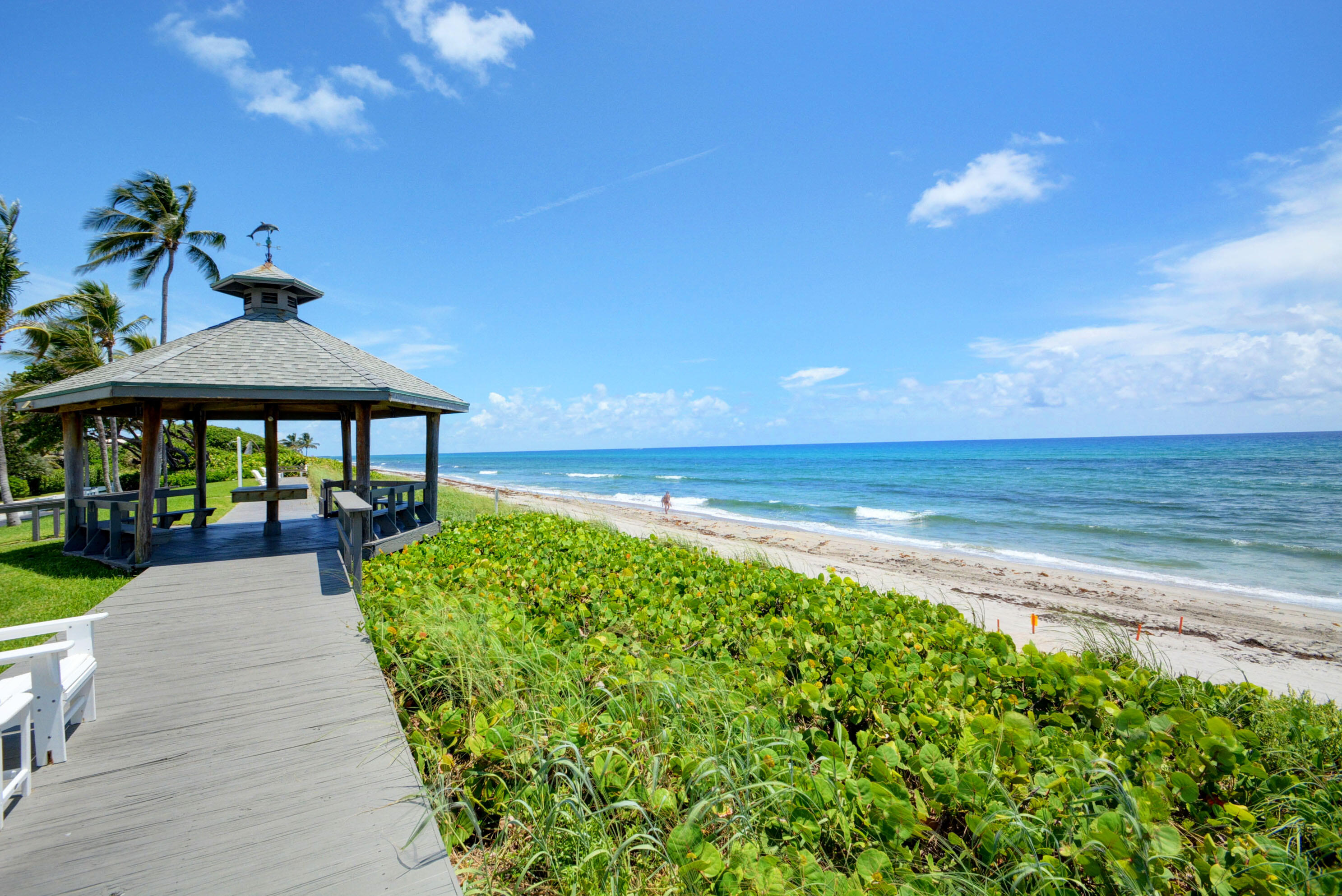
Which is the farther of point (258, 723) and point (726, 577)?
point (726, 577)

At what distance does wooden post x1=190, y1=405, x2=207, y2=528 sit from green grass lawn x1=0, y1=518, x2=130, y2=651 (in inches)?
66.7

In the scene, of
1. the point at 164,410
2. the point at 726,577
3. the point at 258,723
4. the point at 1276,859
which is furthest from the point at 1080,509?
the point at 164,410

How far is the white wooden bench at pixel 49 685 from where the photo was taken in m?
2.91

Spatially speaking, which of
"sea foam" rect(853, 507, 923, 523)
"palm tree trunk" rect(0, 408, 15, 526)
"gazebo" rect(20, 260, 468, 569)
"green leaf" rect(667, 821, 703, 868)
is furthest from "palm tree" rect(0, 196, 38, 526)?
"sea foam" rect(853, 507, 923, 523)

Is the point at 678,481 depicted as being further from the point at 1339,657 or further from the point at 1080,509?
the point at 1339,657

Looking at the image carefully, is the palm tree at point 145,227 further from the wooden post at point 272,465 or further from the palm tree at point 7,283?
the wooden post at point 272,465

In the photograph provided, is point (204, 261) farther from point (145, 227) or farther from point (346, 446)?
point (346, 446)

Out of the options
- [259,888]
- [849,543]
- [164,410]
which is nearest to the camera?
[259,888]

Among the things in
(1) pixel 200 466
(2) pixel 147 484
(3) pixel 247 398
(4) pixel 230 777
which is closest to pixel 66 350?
(1) pixel 200 466

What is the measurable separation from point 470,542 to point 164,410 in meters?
8.11

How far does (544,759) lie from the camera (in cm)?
268

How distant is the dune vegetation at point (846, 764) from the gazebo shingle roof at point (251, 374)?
14.1 feet

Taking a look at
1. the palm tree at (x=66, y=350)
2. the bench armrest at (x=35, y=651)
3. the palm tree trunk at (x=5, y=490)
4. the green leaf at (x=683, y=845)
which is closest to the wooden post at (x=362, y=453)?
the bench armrest at (x=35, y=651)

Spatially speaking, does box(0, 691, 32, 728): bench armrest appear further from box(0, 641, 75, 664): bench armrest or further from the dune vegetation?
the dune vegetation
